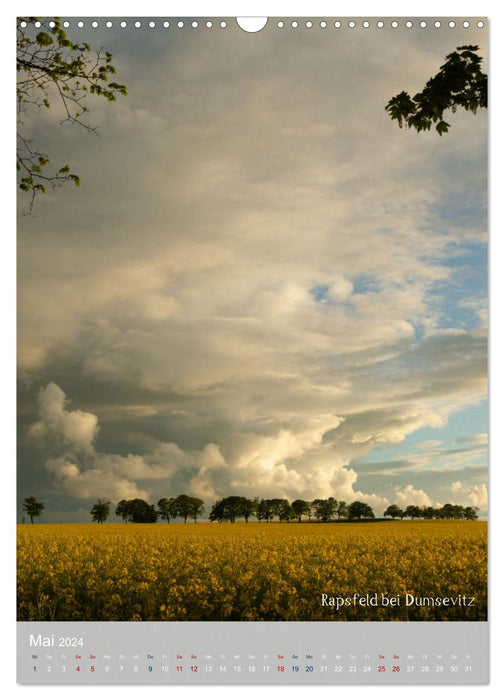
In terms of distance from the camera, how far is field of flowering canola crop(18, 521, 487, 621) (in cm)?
645

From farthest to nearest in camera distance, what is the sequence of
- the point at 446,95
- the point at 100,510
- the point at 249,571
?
the point at 249,571 → the point at 100,510 → the point at 446,95

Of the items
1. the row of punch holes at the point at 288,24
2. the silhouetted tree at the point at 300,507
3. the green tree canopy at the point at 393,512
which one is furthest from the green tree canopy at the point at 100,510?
the row of punch holes at the point at 288,24

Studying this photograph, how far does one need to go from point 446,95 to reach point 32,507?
5860mm

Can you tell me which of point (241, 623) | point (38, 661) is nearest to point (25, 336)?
point (38, 661)

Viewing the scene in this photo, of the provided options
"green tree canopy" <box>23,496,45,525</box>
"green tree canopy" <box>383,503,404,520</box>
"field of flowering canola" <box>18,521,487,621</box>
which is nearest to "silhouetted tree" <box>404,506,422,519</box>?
"green tree canopy" <box>383,503,404,520</box>

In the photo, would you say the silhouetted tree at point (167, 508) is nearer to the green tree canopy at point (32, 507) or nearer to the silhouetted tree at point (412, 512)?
the green tree canopy at point (32, 507)

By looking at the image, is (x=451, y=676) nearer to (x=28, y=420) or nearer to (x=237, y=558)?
(x=237, y=558)

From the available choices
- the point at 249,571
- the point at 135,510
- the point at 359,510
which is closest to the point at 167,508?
the point at 135,510

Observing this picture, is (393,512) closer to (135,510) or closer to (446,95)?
(135,510)

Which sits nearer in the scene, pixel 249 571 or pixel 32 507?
pixel 32 507

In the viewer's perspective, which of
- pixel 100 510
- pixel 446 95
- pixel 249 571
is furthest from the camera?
pixel 249 571

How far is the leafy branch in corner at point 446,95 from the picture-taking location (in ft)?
20.0

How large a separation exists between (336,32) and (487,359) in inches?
137

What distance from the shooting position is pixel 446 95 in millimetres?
6199
